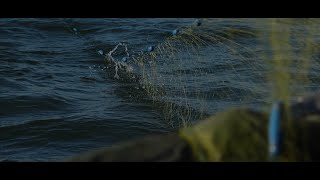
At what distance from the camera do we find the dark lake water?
702 centimetres

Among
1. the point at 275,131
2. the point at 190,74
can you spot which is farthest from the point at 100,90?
the point at 275,131

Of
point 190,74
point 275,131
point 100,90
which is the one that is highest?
point 275,131

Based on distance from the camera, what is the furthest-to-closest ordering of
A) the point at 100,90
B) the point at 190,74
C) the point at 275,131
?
the point at 100,90 < the point at 190,74 < the point at 275,131

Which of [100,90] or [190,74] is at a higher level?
[190,74]

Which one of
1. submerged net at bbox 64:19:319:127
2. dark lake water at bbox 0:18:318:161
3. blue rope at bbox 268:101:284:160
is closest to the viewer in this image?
blue rope at bbox 268:101:284:160

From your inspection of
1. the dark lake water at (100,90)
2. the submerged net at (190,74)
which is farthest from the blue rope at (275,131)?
the submerged net at (190,74)

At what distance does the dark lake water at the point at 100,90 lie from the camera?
702 centimetres

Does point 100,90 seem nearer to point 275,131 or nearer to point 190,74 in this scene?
point 190,74

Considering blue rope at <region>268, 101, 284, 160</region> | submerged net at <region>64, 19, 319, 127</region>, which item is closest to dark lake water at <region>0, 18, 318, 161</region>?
submerged net at <region>64, 19, 319, 127</region>

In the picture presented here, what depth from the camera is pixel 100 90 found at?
9.41m

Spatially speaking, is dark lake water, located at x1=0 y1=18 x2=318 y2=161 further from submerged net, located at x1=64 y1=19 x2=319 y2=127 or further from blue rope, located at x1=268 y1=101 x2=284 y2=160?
blue rope, located at x1=268 y1=101 x2=284 y2=160

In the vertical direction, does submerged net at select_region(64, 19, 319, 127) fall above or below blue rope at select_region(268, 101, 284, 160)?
below

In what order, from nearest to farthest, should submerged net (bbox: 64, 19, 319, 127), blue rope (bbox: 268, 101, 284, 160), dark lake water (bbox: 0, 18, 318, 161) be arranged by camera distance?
blue rope (bbox: 268, 101, 284, 160)
dark lake water (bbox: 0, 18, 318, 161)
submerged net (bbox: 64, 19, 319, 127)
